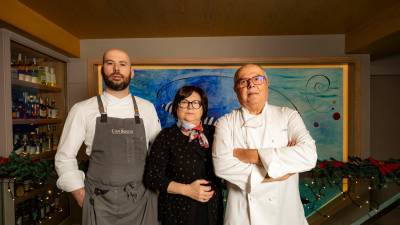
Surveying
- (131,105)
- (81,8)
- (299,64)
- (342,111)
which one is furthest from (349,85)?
(81,8)

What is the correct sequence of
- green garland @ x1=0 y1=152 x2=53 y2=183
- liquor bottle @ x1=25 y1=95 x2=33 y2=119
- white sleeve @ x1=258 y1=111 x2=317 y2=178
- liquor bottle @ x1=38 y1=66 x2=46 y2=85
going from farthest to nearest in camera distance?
liquor bottle @ x1=38 y1=66 x2=46 y2=85
liquor bottle @ x1=25 y1=95 x2=33 y2=119
green garland @ x1=0 y1=152 x2=53 y2=183
white sleeve @ x1=258 y1=111 x2=317 y2=178

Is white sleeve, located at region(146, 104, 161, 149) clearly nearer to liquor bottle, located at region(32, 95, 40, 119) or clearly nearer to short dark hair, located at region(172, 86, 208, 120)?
short dark hair, located at region(172, 86, 208, 120)

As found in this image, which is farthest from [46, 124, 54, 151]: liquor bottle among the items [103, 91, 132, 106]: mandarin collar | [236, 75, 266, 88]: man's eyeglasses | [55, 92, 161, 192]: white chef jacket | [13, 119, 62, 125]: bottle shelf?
[236, 75, 266, 88]: man's eyeglasses

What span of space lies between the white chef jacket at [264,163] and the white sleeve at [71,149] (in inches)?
29.8

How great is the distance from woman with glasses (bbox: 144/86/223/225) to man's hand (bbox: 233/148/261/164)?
175 mm

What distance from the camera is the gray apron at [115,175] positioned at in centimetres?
147

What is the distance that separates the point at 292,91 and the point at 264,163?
7.53 feet

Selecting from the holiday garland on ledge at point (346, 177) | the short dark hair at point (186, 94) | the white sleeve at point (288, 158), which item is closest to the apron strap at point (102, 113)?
the short dark hair at point (186, 94)

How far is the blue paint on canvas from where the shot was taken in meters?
3.29

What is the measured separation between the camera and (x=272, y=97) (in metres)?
3.32

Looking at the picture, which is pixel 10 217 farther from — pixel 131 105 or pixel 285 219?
pixel 285 219

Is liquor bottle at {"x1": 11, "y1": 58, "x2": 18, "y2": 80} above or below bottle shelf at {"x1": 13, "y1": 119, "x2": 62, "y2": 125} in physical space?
above

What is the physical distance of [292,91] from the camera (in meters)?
3.31

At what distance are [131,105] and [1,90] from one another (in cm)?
132
